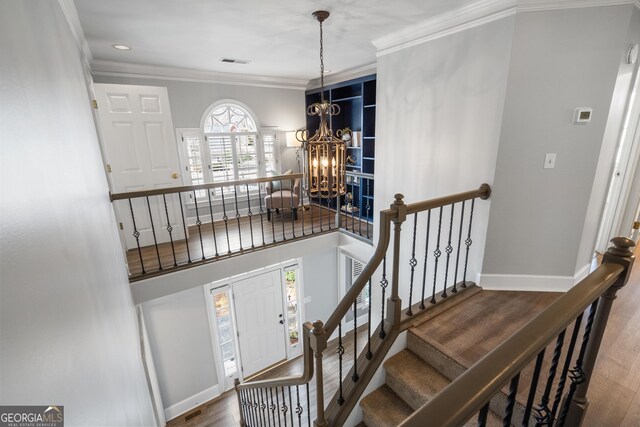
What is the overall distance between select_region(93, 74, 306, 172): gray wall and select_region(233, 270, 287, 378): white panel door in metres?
2.38

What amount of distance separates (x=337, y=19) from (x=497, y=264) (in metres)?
2.69

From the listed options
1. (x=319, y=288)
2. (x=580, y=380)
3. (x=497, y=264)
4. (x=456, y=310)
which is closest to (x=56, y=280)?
(x=580, y=380)

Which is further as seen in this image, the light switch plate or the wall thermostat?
the light switch plate

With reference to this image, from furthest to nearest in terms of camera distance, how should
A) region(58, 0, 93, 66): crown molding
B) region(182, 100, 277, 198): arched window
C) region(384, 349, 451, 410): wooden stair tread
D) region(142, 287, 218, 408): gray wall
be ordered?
region(182, 100, 277, 198): arched window
region(142, 287, 218, 408): gray wall
region(58, 0, 93, 66): crown molding
region(384, 349, 451, 410): wooden stair tread

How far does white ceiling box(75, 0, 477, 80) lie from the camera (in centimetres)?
243

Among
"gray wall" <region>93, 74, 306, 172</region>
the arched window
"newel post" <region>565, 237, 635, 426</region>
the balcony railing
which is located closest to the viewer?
"newel post" <region>565, 237, 635, 426</region>

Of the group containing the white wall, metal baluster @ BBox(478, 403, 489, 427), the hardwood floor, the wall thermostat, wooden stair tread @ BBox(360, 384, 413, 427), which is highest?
the wall thermostat

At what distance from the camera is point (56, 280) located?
37.5 inches

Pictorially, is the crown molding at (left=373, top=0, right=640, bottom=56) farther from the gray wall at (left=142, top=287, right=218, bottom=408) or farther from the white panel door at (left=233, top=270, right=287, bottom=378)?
the gray wall at (left=142, top=287, right=218, bottom=408)

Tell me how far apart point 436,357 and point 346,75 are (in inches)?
183

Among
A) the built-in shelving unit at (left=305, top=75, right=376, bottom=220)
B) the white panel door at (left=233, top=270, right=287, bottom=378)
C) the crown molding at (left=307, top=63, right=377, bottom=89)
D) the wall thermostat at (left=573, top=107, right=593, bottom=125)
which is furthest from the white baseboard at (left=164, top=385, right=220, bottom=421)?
the wall thermostat at (left=573, top=107, right=593, bottom=125)

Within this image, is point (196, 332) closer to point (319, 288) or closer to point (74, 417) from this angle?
point (319, 288)

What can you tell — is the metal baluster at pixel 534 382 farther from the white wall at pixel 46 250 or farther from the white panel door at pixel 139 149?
the white panel door at pixel 139 149

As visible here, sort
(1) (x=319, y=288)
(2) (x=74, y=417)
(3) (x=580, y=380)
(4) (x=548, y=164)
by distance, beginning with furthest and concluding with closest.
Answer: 1. (1) (x=319, y=288)
2. (4) (x=548, y=164)
3. (3) (x=580, y=380)
4. (2) (x=74, y=417)
